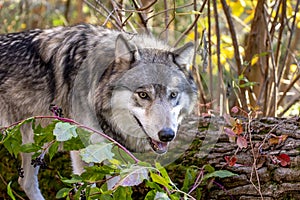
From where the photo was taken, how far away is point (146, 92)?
3246 mm

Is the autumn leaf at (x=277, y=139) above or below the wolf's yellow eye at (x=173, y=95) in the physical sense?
below

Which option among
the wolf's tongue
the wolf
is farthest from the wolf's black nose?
the wolf's tongue

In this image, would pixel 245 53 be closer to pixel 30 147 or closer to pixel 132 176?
pixel 30 147

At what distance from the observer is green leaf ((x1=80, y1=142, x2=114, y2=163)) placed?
2.37 metres

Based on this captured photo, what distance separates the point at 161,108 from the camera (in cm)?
315

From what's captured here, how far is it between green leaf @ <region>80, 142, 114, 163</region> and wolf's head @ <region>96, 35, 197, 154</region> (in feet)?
2.15

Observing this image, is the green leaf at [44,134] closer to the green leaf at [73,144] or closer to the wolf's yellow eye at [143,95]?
the green leaf at [73,144]

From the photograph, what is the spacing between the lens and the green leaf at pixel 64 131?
244cm

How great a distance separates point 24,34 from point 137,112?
125cm

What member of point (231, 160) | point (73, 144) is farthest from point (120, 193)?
point (231, 160)

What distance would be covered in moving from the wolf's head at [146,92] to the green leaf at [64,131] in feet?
2.25

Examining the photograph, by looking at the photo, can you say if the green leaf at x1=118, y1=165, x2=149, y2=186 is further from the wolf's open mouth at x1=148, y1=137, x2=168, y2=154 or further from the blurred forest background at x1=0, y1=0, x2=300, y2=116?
the blurred forest background at x1=0, y1=0, x2=300, y2=116

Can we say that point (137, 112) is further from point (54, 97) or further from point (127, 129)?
point (54, 97)

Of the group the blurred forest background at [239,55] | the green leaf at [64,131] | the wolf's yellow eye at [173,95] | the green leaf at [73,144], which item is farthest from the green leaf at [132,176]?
the blurred forest background at [239,55]
